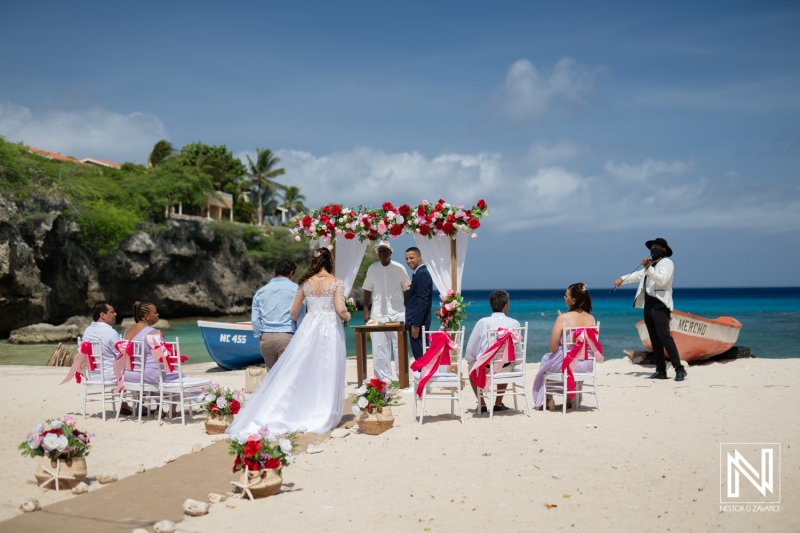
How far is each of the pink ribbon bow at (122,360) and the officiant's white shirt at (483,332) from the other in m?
4.24

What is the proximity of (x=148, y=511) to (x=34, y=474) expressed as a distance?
1467 millimetres

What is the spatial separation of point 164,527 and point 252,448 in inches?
39.3

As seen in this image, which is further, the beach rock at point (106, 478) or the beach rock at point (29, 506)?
the beach rock at point (106, 478)

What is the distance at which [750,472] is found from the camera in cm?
557

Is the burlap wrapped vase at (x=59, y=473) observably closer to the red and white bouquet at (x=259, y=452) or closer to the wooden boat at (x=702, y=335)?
the red and white bouquet at (x=259, y=452)

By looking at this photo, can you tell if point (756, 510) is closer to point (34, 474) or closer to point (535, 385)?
point (535, 385)

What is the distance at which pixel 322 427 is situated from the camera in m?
7.75

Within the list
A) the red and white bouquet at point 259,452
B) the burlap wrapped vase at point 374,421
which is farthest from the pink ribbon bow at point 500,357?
the red and white bouquet at point 259,452

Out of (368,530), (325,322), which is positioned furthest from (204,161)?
(368,530)

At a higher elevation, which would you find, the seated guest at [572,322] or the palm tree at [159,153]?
the palm tree at [159,153]

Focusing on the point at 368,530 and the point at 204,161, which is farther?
the point at 204,161

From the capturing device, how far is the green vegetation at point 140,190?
107ft

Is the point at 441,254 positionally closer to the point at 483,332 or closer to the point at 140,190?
the point at 483,332

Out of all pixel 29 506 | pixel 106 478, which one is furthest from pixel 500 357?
pixel 29 506
